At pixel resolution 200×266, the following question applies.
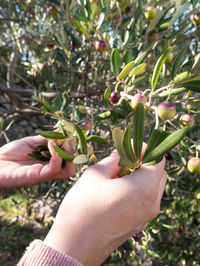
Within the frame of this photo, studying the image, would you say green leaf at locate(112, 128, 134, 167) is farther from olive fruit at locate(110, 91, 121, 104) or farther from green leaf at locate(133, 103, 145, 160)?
olive fruit at locate(110, 91, 121, 104)

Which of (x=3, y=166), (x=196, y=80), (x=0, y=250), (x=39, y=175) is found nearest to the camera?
(x=196, y=80)

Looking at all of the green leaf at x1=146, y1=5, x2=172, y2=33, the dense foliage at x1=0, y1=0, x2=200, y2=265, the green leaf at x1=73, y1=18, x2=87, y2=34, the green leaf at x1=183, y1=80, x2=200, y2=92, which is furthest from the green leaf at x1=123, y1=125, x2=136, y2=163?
the green leaf at x1=146, y1=5, x2=172, y2=33

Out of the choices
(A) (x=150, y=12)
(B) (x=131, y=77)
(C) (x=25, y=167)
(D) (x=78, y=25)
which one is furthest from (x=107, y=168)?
(A) (x=150, y=12)

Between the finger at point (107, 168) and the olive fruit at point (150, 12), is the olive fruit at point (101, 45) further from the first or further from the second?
the finger at point (107, 168)

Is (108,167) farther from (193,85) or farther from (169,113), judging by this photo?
(193,85)

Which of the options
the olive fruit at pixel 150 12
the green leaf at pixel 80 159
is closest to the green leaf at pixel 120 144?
the green leaf at pixel 80 159

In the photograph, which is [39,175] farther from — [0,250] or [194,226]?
[0,250]

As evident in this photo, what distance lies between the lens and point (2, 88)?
2.58m

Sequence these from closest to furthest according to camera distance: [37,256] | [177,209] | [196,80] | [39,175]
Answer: [37,256] < [196,80] < [39,175] < [177,209]

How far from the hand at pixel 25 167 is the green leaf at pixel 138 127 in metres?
0.48

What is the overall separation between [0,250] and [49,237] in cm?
284

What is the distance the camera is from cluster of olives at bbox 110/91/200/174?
33.6 inches

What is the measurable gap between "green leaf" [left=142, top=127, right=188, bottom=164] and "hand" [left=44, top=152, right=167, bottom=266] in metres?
0.09

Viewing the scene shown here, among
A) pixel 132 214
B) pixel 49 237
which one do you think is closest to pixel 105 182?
pixel 132 214
